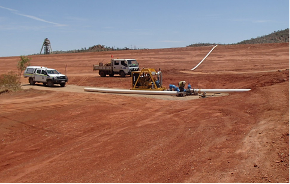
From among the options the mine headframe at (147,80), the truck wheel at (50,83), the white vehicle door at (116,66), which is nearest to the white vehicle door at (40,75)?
the truck wheel at (50,83)

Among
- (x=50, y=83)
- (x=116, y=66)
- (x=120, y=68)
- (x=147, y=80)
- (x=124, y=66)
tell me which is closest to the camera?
(x=147, y=80)

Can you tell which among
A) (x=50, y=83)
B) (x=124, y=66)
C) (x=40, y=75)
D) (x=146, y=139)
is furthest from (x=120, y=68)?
(x=146, y=139)

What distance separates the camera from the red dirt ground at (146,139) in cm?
742

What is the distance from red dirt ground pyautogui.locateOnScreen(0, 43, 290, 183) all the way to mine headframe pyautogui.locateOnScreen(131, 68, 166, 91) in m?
2.23

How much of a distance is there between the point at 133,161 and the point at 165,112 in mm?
6510

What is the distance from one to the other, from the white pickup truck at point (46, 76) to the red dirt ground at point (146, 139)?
24.5 feet

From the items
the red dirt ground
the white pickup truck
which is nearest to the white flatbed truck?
the white pickup truck

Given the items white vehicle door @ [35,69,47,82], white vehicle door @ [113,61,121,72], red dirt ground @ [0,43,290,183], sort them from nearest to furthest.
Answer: red dirt ground @ [0,43,290,183] < white vehicle door @ [35,69,47,82] < white vehicle door @ [113,61,121,72]

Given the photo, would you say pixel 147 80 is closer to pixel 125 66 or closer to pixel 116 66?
pixel 125 66

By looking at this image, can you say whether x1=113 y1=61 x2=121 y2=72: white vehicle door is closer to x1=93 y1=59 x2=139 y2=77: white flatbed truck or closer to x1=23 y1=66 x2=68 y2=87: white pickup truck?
x1=93 y1=59 x2=139 y2=77: white flatbed truck

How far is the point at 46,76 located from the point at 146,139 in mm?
21256

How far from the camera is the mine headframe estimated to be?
21859 mm

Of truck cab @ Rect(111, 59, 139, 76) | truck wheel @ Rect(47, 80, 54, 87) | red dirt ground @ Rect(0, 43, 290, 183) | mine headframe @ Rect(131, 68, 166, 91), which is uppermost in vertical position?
truck cab @ Rect(111, 59, 139, 76)

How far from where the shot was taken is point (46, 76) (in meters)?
29.1
